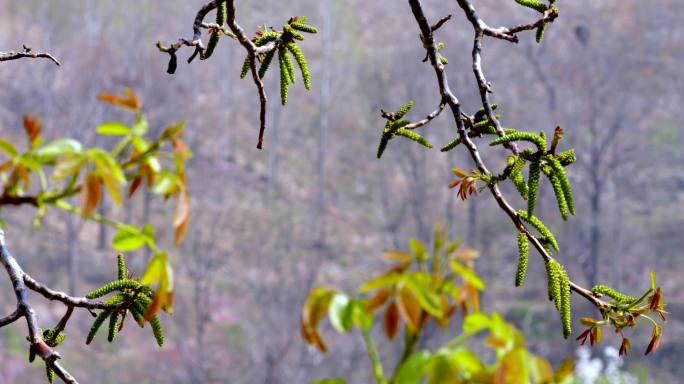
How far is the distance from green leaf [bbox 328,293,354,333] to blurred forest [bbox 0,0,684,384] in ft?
47.2

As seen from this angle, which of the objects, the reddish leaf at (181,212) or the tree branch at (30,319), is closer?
the reddish leaf at (181,212)

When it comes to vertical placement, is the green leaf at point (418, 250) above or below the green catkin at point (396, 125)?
below

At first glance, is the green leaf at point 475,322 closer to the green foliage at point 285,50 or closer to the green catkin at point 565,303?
the green catkin at point 565,303

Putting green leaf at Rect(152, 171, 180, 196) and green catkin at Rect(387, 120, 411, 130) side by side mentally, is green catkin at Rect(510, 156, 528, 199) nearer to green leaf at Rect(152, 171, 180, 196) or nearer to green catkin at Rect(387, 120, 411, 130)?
green catkin at Rect(387, 120, 411, 130)

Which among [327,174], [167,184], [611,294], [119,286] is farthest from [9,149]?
[327,174]

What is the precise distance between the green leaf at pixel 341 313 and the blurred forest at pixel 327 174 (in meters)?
14.4

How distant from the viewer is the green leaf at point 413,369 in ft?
1.90

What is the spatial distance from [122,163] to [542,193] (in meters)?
18.7

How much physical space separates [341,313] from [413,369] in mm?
77

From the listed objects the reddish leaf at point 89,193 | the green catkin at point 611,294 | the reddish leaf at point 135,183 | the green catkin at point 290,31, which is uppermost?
the green catkin at point 290,31

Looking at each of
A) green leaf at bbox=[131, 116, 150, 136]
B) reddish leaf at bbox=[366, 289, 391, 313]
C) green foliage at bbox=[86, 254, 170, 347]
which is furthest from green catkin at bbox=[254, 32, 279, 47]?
reddish leaf at bbox=[366, 289, 391, 313]

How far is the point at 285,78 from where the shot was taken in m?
1.49

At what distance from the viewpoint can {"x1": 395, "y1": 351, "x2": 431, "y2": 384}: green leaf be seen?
22.8 inches

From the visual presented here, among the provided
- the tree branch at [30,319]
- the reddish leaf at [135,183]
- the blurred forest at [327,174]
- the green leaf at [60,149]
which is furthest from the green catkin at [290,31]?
the blurred forest at [327,174]
